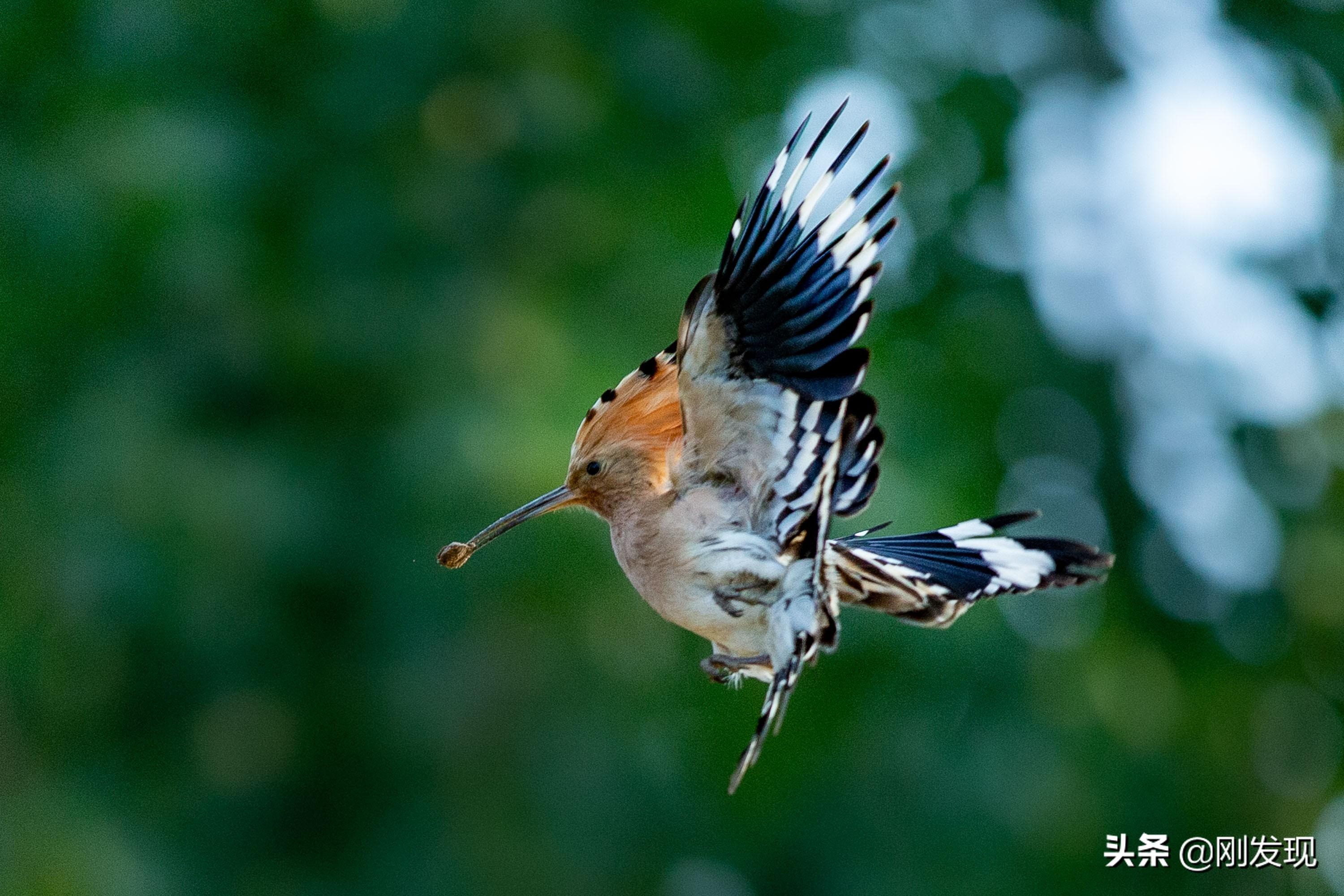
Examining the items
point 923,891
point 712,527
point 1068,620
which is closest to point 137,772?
point 923,891

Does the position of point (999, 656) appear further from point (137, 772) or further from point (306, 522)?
point (137, 772)

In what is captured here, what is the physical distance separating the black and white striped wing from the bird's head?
11 cm

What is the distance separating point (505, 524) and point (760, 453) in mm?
298

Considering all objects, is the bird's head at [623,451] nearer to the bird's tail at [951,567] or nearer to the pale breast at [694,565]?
the pale breast at [694,565]

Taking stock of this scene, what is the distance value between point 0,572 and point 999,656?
4128mm

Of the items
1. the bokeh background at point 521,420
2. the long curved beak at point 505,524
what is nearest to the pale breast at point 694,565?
the long curved beak at point 505,524

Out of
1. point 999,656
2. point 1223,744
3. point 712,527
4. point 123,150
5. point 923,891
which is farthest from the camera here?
point 1223,744

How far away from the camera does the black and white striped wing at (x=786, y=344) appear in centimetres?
155

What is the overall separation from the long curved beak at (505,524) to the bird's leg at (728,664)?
25 cm

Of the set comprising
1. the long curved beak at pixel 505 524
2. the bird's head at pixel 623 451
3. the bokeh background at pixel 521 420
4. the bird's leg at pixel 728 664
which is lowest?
the bird's leg at pixel 728 664

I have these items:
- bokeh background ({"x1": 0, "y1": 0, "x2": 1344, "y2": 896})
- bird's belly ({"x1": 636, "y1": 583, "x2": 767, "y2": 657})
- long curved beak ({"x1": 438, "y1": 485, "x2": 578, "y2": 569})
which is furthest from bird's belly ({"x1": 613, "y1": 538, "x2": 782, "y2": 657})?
bokeh background ({"x1": 0, "y1": 0, "x2": 1344, "y2": 896})

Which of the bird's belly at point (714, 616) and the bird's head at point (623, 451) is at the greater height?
the bird's head at point (623, 451)

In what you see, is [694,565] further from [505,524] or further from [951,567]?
[951,567]

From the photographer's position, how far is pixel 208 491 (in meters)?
6.02
